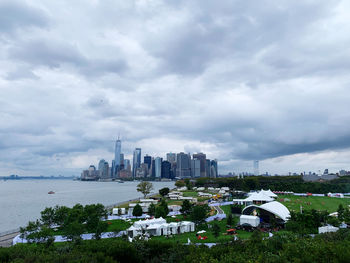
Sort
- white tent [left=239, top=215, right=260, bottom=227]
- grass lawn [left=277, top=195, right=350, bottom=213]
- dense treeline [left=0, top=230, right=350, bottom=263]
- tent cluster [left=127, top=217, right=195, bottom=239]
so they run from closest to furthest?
dense treeline [left=0, top=230, right=350, bottom=263]
tent cluster [left=127, top=217, right=195, bottom=239]
white tent [left=239, top=215, right=260, bottom=227]
grass lawn [left=277, top=195, right=350, bottom=213]

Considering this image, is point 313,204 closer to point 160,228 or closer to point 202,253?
point 160,228

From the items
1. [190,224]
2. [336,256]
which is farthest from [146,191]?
[336,256]

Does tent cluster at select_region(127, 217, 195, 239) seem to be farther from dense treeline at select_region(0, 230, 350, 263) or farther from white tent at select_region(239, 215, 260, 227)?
dense treeline at select_region(0, 230, 350, 263)

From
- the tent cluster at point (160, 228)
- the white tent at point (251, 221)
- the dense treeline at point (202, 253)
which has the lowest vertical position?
the tent cluster at point (160, 228)

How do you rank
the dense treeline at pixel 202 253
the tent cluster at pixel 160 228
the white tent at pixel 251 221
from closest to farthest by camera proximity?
the dense treeline at pixel 202 253 → the tent cluster at pixel 160 228 → the white tent at pixel 251 221

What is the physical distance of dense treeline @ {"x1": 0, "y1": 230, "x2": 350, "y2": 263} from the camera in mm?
8938

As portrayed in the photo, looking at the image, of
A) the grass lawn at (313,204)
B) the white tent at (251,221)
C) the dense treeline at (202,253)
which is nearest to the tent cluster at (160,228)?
the white tent at (251,221)

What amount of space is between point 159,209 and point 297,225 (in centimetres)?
2012

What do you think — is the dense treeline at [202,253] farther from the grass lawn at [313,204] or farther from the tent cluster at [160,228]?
the grass lawn at [313,204]

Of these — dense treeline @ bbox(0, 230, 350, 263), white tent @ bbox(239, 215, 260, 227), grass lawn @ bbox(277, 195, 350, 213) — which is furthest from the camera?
grass lawn @ bbox(277, 195, 350, 213)

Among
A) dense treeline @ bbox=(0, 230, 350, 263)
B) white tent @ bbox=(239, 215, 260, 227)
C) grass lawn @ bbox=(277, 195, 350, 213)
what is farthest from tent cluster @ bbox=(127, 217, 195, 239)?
grass lawn @ bbox=(277, 195, 350, 213)

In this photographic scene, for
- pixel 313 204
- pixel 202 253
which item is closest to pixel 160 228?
pixel 202 253

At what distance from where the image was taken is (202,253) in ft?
33.4

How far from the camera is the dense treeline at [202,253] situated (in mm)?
8938
